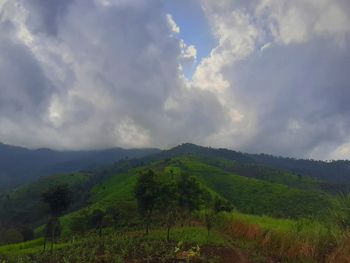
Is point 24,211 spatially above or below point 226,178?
below

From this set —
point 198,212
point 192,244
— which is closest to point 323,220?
point 192,244

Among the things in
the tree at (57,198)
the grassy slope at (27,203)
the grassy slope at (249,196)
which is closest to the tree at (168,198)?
the tree at (57,198)

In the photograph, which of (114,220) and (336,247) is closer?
(336,247)

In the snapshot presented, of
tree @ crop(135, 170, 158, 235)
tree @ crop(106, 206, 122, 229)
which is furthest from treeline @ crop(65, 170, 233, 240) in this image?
tree @ crop(106, 206, 122, 229)

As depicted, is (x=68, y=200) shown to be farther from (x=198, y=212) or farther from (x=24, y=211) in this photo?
(x=24, y=211)

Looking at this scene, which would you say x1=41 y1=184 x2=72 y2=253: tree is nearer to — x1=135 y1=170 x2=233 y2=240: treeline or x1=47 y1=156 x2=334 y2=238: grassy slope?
x1=135 y1=170 x2=233 y2=240: treeline

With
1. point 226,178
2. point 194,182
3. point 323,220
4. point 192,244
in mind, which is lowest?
point 192,244

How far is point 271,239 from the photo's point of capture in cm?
1992

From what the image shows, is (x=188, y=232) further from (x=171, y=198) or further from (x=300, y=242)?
(x=300, y=242)

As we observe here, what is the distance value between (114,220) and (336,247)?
5462 centimetres

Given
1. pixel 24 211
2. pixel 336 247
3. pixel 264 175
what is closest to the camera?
pixel 336 247

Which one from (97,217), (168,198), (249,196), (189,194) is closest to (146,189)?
(168,198)

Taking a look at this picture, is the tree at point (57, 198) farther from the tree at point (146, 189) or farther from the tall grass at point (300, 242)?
the tall grass at point (300, 242)

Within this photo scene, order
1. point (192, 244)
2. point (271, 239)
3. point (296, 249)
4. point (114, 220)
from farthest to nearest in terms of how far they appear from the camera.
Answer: point (114, 220) → point (192, 244) → point (271, 239) → point (296, 249)
